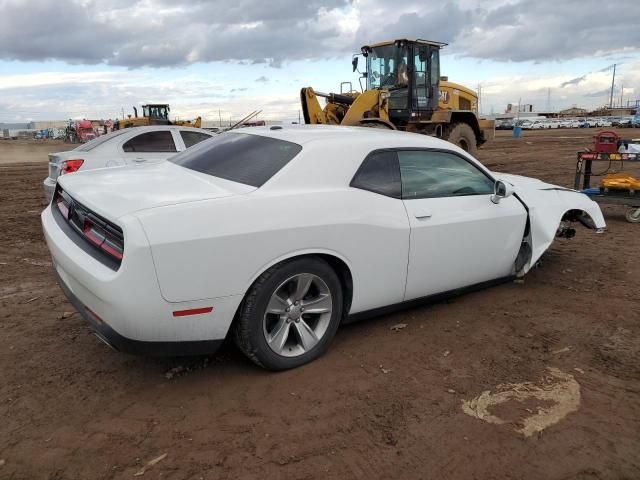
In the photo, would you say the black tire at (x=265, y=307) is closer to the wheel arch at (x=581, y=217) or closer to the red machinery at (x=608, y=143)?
the wheel arch at (x=581, y=217)

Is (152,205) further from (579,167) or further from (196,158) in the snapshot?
(579,167)

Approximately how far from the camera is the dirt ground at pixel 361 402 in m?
2.57

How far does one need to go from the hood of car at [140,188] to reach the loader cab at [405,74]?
9602mm

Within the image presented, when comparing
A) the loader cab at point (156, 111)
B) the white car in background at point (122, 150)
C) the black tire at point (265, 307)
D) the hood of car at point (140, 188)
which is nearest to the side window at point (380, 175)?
the black tire at point (265, 307)

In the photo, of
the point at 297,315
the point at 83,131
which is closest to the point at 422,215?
the point at 297,315

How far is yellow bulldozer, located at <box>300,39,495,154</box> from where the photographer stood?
40.1 ft

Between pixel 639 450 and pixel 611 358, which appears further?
pixel 611 358

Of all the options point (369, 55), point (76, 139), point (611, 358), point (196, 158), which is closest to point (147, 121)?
point (369, 55)

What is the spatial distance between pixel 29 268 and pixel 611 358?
225 inches

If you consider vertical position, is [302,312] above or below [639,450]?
above

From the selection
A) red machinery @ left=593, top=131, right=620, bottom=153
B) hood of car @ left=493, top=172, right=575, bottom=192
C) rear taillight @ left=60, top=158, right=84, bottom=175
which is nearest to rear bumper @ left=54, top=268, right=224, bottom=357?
hood of car @ left=493, top=172, right=575, bottom=192

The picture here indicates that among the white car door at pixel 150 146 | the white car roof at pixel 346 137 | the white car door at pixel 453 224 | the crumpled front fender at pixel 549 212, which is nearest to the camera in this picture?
the white car roof at pixel 346 137

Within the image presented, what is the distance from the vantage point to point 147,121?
95.7 feet

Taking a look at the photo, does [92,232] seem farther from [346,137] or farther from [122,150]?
[122,150]
